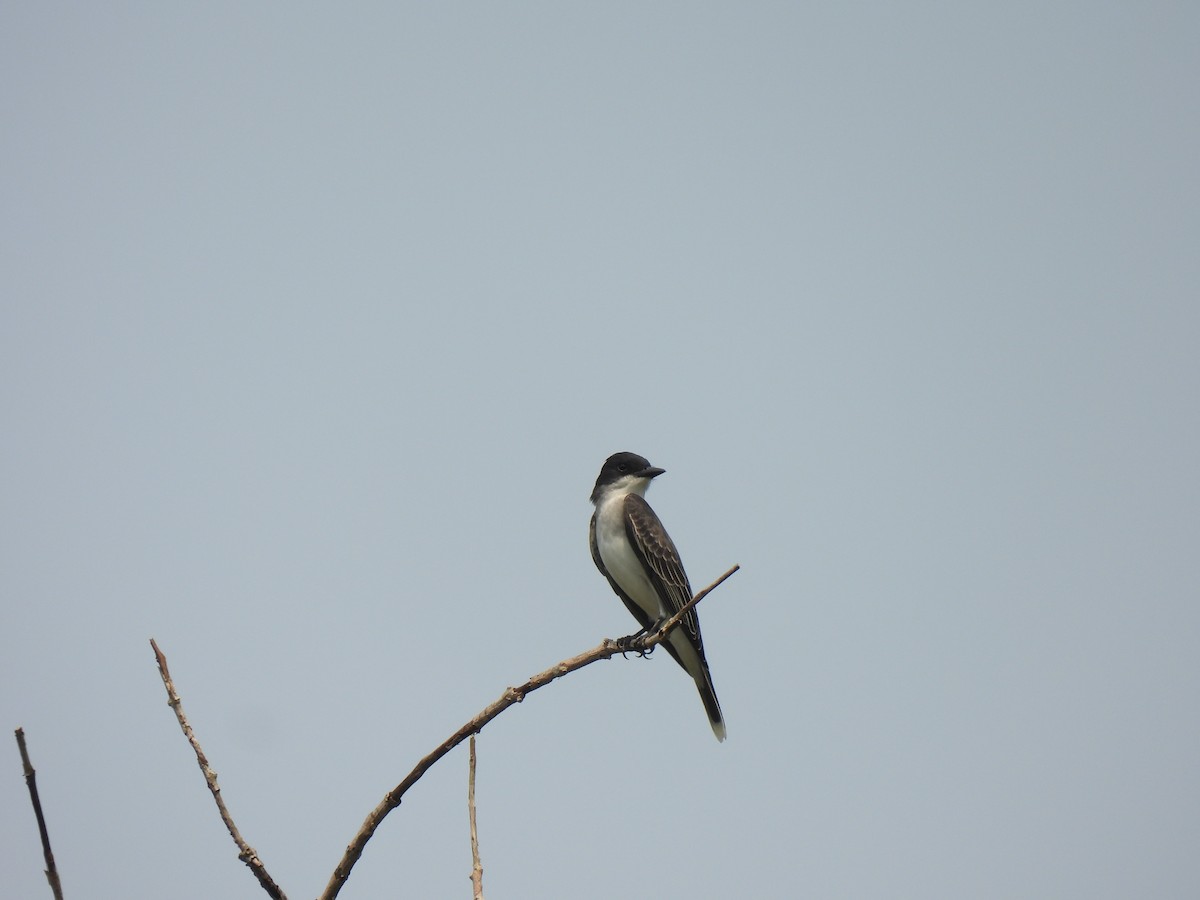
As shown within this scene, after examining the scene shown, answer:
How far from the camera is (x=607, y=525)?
13.2 m

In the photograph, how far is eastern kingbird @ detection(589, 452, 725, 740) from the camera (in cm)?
1277

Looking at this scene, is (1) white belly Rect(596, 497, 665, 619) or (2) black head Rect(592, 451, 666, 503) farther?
(2) black head Rect(592, 451, 666, 503)

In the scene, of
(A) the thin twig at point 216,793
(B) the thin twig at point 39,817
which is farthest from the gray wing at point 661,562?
(B) the thin twig at point 39,817

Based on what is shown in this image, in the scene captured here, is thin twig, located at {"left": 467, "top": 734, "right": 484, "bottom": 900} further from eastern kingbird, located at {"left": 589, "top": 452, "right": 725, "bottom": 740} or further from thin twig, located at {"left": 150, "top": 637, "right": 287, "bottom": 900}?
eastern kingbird, located at {"left": 589, "top": 452, "right": 725, "bottom": 740}

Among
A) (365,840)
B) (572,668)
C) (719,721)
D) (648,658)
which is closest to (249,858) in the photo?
(365,840)

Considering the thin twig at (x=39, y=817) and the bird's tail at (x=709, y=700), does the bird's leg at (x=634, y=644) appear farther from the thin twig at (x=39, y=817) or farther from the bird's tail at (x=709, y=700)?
the thin twig at (x=39, y=817)

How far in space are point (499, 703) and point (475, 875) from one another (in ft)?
3.11

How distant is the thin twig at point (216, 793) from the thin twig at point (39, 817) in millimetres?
1171

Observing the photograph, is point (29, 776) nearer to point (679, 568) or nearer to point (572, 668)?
point (572, 668)

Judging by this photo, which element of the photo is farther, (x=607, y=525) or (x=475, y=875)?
(x=607, y=525)

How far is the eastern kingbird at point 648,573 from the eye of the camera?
12766mm

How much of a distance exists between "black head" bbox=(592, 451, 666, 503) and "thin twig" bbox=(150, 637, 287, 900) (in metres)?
9.66

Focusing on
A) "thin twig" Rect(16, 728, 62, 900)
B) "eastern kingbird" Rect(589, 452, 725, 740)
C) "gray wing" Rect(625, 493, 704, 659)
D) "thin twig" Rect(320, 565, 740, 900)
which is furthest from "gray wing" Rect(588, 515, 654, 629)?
"thin twig" Rect(16, 728, 62, 900)

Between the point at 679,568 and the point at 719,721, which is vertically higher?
the point at 679,568
